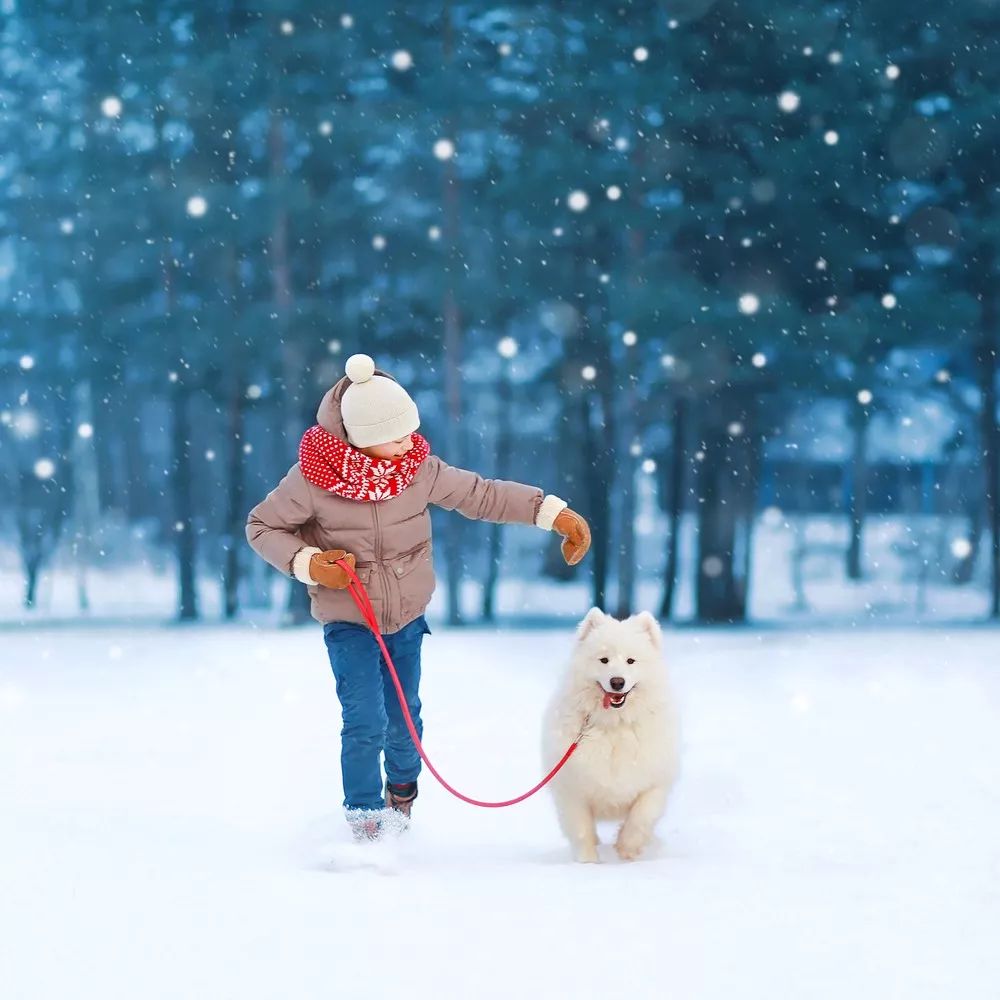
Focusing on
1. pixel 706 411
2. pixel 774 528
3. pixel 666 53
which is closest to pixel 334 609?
pixel 706 411

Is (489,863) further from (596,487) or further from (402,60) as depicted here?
(402,60)

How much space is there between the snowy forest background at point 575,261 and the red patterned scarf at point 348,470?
8422mm

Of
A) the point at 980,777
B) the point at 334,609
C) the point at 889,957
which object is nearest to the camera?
the point at 889,957

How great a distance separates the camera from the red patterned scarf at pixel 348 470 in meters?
3.75

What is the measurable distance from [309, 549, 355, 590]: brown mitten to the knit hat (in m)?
0.40

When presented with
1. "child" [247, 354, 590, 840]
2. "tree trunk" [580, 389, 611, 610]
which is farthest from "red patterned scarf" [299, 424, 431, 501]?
"tree trunk" [580, 389, 611, 610]

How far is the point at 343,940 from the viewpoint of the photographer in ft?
9.18

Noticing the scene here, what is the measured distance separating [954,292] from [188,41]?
30.7 ft

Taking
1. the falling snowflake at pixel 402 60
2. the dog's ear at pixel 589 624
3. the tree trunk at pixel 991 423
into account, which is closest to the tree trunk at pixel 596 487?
the falling snowflake at pixel 402 60

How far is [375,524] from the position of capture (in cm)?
386

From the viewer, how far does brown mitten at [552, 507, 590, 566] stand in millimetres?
3889

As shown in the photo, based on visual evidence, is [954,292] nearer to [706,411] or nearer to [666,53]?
[706,411]

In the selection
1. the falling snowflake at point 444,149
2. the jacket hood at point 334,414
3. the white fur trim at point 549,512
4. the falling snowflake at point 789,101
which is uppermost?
the falling snowflake at point 789,101

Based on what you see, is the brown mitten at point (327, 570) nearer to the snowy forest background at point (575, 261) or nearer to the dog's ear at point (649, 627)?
the dog's ear at point (649, 627)
